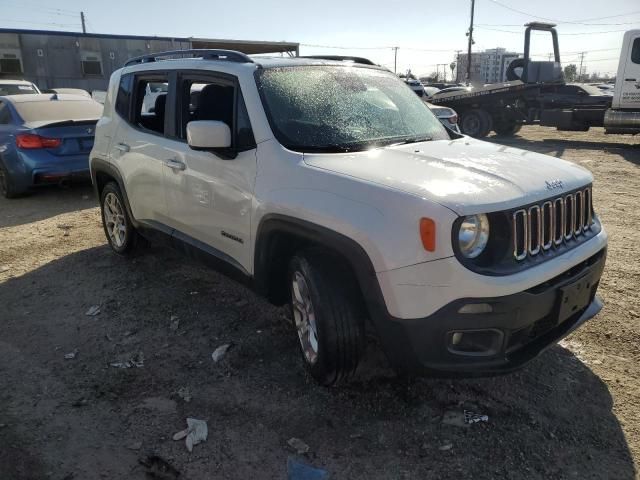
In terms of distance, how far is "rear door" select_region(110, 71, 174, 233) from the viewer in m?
4.26

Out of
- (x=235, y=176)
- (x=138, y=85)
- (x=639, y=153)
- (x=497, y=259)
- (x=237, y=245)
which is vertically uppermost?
(x=138, y=85)

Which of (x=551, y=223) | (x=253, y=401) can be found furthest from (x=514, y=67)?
(x=253, y=401)

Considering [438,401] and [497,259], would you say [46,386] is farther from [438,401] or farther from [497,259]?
[497,259]

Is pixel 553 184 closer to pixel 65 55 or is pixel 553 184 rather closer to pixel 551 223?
pixel 551 223

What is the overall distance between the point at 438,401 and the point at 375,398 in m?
0.36

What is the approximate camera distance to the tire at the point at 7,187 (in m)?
7.70

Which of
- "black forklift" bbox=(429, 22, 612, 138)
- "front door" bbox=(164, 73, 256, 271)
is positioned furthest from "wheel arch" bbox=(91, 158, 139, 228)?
"black forklift" bbox=(429, 22, 612, 138)

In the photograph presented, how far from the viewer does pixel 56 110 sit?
26.5 feet

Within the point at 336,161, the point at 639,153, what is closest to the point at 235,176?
the point at 336,161

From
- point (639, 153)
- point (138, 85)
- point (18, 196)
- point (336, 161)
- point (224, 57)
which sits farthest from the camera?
point (639, 153)

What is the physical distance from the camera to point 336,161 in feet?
9.64

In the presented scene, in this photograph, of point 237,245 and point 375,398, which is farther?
point 237,245

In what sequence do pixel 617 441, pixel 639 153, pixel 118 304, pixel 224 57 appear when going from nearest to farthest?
pixel 617 441
pixel 224 57
pixel 118 304
pixel 639 153

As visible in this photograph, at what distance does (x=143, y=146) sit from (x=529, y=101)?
13.9m
